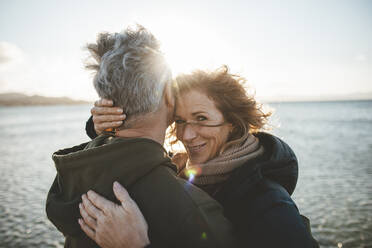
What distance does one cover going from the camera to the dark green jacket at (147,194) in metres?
1.51

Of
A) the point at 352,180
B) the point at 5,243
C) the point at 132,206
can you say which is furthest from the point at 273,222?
the point at 352,180

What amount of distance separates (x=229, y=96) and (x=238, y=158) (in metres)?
0.96

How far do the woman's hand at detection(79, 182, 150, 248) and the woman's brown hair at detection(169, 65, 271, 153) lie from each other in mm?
1697

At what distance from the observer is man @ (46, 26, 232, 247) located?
5.07ft

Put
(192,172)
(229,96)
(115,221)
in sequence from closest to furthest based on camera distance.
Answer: (115,221) < (192,172) < (229,96)

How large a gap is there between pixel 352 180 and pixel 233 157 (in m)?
9.88

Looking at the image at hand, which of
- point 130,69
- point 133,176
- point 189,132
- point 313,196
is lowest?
point 313,196

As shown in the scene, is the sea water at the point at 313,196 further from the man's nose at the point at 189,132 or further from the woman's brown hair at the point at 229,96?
the man's nose at the point at 189,132

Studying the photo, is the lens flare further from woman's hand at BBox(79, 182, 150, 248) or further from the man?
woman's hand at BBox(79, 182, 150, 248)

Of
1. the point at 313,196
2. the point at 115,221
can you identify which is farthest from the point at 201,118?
the point at 313,196

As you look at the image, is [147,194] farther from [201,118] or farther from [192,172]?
[201,118]

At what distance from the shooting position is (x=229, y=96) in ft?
10.4

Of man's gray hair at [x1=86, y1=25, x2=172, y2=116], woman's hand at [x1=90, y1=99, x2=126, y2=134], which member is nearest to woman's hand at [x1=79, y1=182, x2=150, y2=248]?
woman's hand at [x1=90, y1=99, x2=126, y2=134]

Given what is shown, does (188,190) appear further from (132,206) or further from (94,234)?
(94,234)
